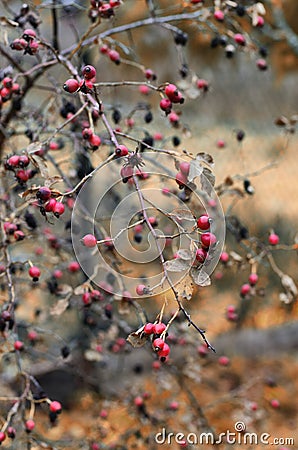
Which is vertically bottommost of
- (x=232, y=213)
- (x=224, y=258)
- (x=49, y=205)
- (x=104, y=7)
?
(x=232, y=213)

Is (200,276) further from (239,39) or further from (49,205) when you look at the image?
(239,39)

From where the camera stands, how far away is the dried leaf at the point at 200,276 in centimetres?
58

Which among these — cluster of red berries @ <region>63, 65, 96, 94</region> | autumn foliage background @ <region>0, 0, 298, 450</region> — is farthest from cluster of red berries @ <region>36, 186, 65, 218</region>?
autumn foliage background @ <region>0, 0, 298, 450</region>

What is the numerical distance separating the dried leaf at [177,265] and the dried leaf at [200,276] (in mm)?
11

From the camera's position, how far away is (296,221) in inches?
110

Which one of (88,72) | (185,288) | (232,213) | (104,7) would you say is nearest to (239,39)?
(104,7)

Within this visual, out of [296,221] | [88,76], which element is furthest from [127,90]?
[88,76]

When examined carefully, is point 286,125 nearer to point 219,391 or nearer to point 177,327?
point 177,327

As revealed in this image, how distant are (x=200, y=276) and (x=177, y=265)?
3cm

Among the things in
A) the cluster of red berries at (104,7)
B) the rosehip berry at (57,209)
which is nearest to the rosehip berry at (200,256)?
the rosehip berry at (57,209)

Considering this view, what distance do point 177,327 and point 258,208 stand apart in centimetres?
159

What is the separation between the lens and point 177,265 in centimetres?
58

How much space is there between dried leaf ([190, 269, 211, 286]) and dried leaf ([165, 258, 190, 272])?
11mm

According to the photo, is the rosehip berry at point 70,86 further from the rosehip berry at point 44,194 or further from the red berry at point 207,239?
the red berry at point 207,239
